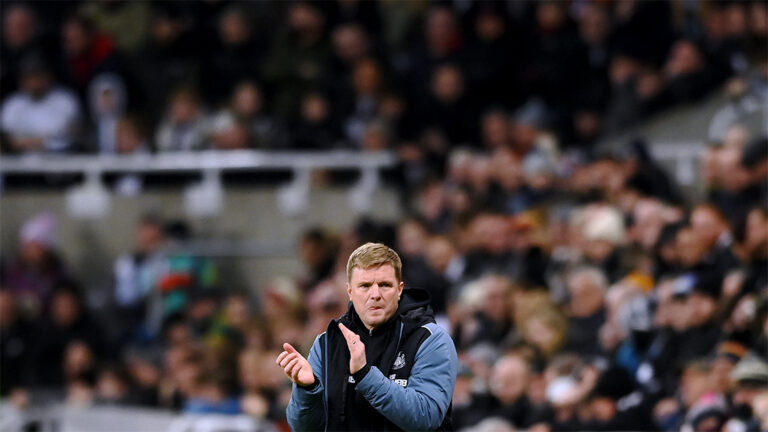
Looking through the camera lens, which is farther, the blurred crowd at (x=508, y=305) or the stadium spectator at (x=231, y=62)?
the stadium spectator at (x=231, y=62)

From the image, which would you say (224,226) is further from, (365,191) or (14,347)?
(14,347)

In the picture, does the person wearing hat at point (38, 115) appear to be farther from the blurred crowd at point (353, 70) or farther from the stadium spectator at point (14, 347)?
the stadium spectator at point (14, 347)

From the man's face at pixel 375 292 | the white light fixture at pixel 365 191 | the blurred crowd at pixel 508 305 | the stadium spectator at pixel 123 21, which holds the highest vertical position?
the stadium spectator at pixel 123 21

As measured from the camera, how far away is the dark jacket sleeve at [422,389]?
215 inches

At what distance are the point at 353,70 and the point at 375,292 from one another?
912cm

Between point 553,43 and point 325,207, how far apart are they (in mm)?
2666

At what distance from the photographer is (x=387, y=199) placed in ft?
45.8

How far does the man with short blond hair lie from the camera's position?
221 inches

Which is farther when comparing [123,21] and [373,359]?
[123,21]

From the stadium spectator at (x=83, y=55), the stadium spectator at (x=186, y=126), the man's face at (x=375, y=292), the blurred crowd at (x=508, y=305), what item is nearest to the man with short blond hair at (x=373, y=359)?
the man's face at (x=375, y=292)

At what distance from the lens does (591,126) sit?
1307cm

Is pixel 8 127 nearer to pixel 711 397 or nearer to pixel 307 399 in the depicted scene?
pixel 711 397

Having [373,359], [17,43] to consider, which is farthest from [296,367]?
[17,43]

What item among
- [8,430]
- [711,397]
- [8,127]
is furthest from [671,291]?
[8,127]
